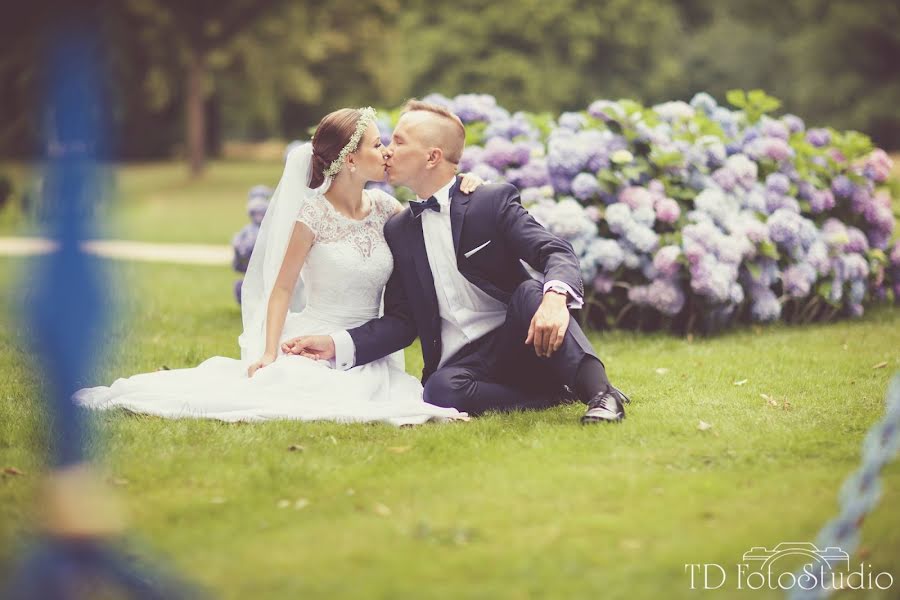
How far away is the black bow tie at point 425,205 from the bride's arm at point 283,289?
58cm

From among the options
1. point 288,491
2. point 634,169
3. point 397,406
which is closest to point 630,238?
point 634,169

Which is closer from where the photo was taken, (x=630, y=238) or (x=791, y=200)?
(x=630, y=238)

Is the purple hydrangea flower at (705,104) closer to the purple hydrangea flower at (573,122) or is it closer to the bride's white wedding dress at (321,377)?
the purple hydrangea flower at (573,122)

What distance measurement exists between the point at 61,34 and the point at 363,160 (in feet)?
11.9

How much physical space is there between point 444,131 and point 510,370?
3.99 feet

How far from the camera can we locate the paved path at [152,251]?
13.1 metres

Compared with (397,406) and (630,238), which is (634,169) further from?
(397,406)

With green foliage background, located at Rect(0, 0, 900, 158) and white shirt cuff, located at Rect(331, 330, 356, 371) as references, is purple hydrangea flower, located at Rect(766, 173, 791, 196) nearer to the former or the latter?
white shirt cuff, located at Rect(331, 330, 356, 371)

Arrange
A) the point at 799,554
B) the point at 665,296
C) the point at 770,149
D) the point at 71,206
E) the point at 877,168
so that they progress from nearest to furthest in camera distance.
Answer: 1. the point at 71,206
2. the point at 799,554
3. the point at 665,296
4. the point at 770,149
5. the point at 877,168

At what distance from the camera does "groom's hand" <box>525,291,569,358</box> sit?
4477mm

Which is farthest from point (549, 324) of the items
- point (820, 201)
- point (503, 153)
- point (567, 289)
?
point (820, 201)

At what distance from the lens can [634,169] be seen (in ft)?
24.5

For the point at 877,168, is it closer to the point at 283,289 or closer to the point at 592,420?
the point at 592,420

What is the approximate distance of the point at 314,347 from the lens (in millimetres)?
5359
